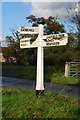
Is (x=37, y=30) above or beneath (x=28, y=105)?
above

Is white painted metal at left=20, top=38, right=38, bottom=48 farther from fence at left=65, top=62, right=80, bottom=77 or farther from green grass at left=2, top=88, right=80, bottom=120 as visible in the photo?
fence at left=65, top=62, right=80, bottom=77

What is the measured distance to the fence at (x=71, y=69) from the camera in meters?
23.9

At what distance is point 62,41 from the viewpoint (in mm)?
9789

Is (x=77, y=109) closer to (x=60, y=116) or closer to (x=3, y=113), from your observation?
(x=60, y=116)

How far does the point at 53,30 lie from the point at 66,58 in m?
7.57

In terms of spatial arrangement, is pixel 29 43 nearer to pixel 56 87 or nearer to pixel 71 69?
pixel 56 87

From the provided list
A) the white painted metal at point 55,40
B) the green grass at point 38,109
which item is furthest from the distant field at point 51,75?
the green grass at point 38,109

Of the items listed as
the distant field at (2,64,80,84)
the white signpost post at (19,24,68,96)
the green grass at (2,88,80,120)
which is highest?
the white signpost post at (19,24,68,96)

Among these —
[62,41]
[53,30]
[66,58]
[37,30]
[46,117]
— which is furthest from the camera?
[53,30]

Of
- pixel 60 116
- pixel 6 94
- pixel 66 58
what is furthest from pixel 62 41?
pixel 66 58

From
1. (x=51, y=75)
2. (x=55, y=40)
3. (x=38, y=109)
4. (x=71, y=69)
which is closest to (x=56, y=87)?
(x=55, y=40)

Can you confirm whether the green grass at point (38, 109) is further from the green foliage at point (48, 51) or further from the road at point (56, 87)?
the green foliage at point (48, 51)

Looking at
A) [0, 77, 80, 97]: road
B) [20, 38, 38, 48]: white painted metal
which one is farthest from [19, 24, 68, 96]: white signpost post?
[0, 77, 80, 97]: road

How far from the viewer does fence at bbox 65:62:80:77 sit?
23900 millimetres
